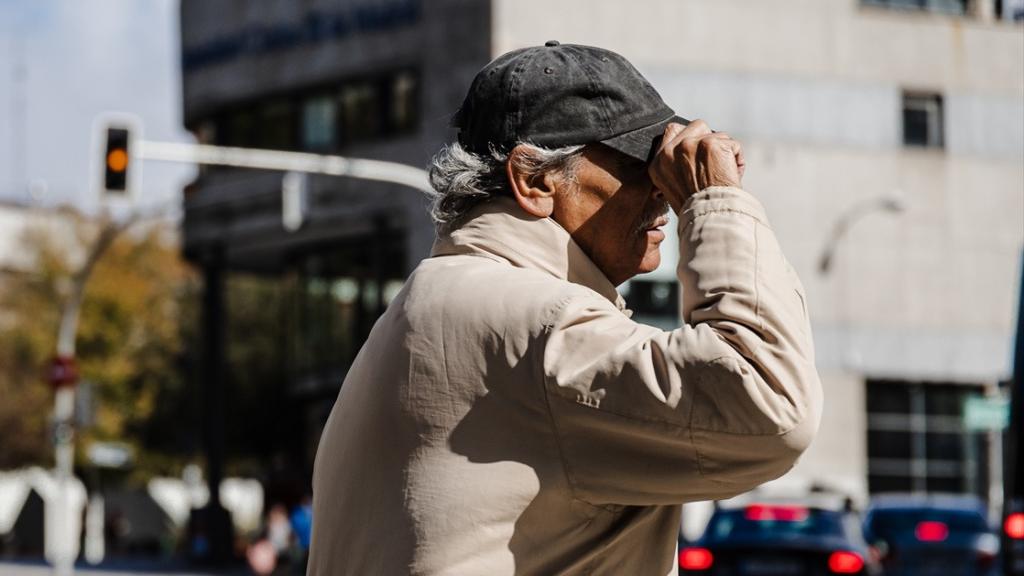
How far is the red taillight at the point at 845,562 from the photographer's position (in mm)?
16188

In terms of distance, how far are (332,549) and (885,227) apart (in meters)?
37.5

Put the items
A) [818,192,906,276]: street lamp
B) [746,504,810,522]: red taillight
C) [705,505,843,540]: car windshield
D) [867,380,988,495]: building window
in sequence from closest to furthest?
[705,505,843,540]: car windshield
[746,504,810,522]: red taillight
[818,192,906,276]: street lamp
[867,380,988,495]: building window

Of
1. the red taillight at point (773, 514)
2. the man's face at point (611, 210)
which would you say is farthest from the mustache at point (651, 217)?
the red taillight at point (773, 514)

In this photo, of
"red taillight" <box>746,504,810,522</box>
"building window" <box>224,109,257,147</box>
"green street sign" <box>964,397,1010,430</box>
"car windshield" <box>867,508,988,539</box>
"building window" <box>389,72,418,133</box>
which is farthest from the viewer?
"building window" <box>224,109,257,147</box>

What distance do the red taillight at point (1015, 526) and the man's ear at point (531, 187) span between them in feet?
35.3

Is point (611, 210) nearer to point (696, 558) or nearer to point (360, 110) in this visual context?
point (696, 558)

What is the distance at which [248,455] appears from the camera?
62812mm

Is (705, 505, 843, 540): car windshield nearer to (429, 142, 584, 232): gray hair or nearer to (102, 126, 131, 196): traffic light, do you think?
(102, 126, 131, 196): traffic light

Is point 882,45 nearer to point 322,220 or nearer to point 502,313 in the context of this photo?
point 322,220

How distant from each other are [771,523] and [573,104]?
47.8ft

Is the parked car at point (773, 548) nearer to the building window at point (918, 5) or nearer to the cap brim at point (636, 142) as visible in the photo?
the cap brim at point (636, 142)

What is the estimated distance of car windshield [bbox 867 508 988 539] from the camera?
20922mm

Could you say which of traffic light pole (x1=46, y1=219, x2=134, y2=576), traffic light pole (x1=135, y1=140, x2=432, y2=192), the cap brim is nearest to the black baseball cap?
the cap brim

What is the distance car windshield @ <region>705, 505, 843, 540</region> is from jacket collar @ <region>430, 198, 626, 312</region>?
14.2 m
